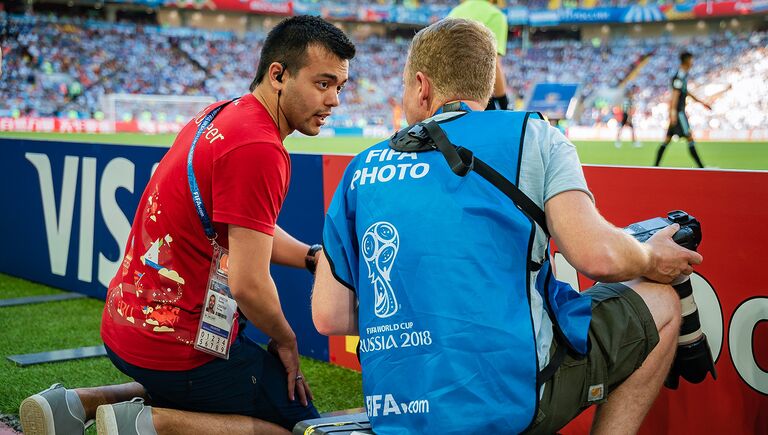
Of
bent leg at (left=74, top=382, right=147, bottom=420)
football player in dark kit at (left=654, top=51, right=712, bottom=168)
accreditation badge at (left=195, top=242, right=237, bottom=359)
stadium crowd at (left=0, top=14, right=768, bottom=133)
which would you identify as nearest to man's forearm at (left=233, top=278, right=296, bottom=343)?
accreditation badge at (left=195, top=242, right=237, bottom=359)

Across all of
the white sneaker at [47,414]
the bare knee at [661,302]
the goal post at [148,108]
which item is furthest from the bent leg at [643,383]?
the goal post at [148,108]

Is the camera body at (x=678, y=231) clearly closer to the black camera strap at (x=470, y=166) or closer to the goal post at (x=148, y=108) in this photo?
the black camera strap at (x=470, y=166)

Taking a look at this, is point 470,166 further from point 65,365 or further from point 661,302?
point 65,365

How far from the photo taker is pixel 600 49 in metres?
44.5

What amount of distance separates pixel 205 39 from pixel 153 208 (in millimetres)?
41364

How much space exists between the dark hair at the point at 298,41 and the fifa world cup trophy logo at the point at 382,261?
938 millimetres

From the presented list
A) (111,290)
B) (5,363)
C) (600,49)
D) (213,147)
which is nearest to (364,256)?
(213,147)

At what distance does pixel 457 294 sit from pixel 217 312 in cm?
108

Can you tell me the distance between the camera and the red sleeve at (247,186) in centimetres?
242

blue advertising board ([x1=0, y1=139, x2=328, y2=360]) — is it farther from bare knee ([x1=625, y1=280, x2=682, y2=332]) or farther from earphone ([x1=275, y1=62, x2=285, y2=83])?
bare knee ([x1=625, y1=280, x2=682, y2=332])

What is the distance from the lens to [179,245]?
8.40 ft

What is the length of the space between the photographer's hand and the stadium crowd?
90.9 feet

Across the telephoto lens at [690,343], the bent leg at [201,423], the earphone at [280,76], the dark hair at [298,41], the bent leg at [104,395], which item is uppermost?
the dark hair at [298,41]

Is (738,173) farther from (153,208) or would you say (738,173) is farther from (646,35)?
(646,35)
